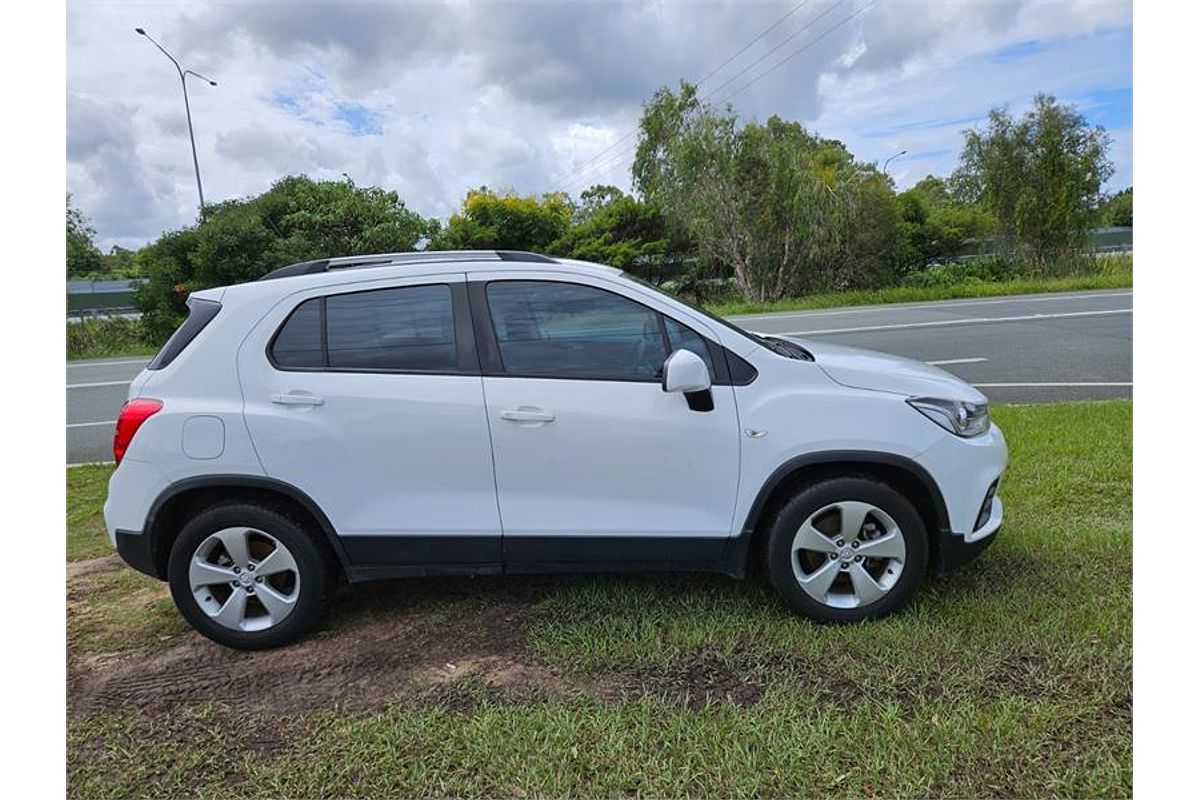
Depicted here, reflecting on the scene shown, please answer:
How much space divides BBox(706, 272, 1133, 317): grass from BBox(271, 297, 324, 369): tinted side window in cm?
1540

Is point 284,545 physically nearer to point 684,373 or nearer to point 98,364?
point 684,373

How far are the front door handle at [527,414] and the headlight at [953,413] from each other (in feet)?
5.14

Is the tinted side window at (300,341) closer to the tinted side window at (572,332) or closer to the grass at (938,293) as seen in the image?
the tinted side window at (572,332)

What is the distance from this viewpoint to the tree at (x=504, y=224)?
818 inches

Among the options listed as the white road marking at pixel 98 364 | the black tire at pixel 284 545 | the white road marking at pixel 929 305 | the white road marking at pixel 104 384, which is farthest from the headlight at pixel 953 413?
the white road marking at pixel 98 364

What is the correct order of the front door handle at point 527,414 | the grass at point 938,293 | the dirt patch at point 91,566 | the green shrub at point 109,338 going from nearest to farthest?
the front door handle at point 527,414 < the dirt patch at point 91,566 < the green shrub at point 109,338 < the grass at point 938,293

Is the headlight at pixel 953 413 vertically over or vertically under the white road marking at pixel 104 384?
under

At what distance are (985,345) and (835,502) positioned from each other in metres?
8.99

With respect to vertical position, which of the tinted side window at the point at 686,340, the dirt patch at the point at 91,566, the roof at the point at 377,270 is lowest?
the dirt patch at the point at 91,566

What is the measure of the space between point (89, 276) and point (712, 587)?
50490mm

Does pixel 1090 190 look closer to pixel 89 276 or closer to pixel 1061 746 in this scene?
pixel 1061 746

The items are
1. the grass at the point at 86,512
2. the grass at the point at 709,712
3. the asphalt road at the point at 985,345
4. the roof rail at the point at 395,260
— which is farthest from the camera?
the asphalt road at the point at 985,345

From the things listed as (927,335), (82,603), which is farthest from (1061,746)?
(927,335)

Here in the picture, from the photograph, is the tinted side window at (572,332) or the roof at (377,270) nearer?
the tinted side window at (572,332)
